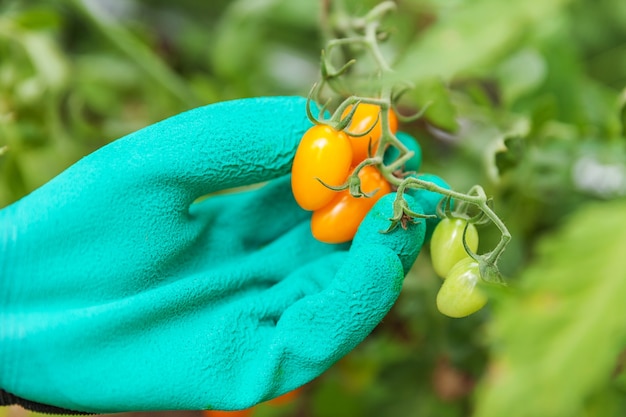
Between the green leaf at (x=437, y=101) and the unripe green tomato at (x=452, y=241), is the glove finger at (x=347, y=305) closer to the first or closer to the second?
the unripe green tomato at (x=452, y=241)

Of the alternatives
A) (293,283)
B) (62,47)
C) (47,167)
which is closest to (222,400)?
(293,283)

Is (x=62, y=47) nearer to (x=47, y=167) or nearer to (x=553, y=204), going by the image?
(x=47, y=167)

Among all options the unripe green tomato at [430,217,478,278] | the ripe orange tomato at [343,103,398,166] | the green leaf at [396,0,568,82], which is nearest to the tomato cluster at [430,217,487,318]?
the unripe green tomato at [430,217,478,278]

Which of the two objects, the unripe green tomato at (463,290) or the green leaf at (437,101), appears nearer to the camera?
the unripe green tomato at (463,290)

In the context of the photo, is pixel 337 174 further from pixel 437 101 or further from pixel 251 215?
pixel 437 101

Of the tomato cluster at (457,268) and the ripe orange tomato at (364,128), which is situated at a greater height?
the ripe orange tomato at (364,128)

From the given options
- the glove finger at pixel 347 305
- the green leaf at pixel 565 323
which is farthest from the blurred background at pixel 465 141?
the glove finger at pixel 347 305

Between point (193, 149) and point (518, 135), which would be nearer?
point (193, 149)

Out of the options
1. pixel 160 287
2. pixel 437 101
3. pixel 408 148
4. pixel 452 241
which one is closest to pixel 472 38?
pixel 437 101
